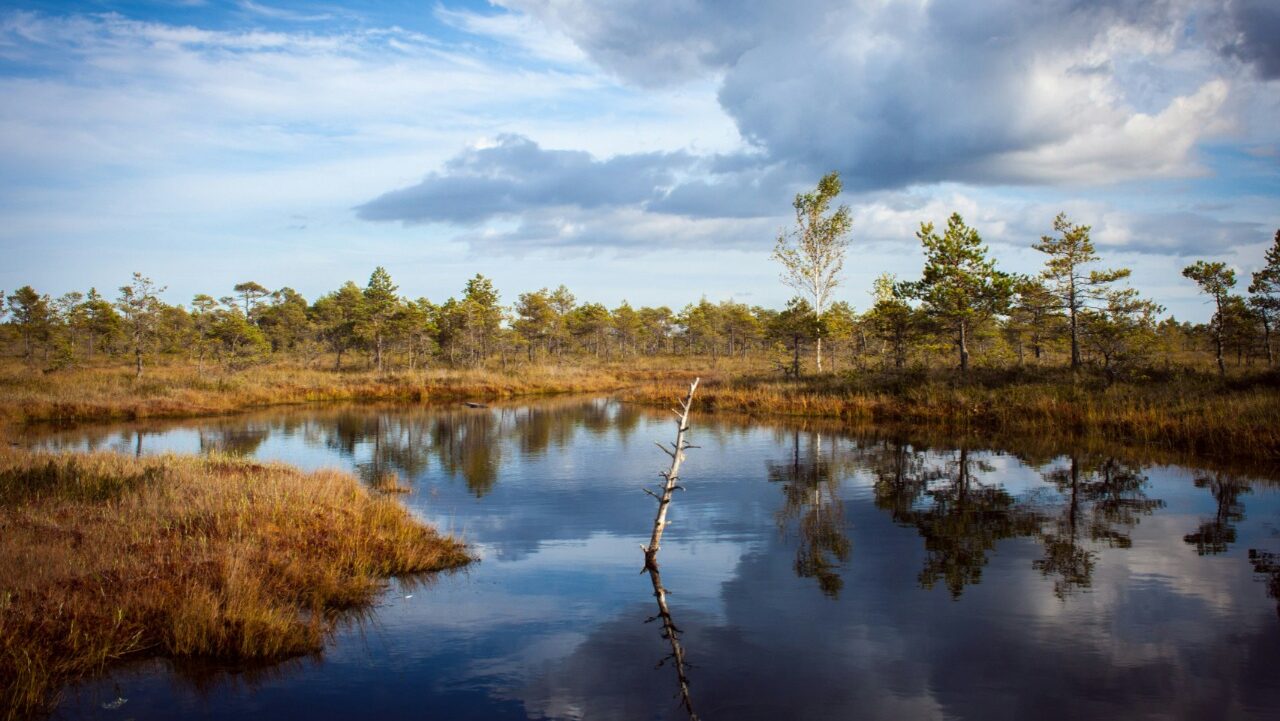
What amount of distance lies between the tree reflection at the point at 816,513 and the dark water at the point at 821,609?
11 centimetres

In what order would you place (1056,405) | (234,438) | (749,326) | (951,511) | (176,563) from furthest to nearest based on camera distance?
(749,326), (234,438), (1056,405), (951,511), (176,563)

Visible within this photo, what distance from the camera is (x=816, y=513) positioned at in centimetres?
1681

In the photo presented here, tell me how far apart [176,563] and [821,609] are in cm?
888

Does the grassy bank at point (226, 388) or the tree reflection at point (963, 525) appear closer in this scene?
the tree reflection at point (963, 525)

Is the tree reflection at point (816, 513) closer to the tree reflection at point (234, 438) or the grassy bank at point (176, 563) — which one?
the grassy bank at point (176, 563)

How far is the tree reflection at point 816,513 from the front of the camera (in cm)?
1251

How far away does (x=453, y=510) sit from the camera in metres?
17.1

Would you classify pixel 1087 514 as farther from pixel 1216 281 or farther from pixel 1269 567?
pixel 1216 281

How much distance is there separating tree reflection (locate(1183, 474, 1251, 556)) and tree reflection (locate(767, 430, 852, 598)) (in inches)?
260

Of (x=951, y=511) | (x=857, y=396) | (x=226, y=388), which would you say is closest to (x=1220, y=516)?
(x=951, y=511)

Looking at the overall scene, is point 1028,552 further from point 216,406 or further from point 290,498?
point 216,406

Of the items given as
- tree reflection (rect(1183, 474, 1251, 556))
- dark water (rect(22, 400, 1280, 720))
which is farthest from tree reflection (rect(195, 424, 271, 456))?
tree reflection (rect(1183, 474, 1251, 556))

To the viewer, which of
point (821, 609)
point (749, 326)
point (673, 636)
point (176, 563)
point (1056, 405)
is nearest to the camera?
point (176, 563)

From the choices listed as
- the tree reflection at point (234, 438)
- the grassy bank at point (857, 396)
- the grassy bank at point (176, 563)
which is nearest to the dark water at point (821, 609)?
the grassy bank at point (176, 563)
